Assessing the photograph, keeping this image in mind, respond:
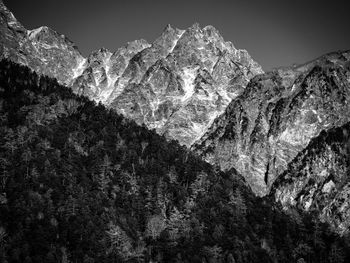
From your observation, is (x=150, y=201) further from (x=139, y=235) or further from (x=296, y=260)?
(x=296, y=260)

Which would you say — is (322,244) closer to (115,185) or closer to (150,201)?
(150,201)

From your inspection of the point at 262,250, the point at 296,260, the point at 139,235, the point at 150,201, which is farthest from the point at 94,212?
the point at 296,260

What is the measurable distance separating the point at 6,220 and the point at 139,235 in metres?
40.1

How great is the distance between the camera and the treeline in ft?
477

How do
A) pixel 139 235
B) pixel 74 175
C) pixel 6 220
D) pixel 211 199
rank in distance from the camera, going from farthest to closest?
pixel 211 199 → pixel 74 175 → pixel 139 235 → pixel 6 220

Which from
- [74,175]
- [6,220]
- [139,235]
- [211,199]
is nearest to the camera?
[6,220]

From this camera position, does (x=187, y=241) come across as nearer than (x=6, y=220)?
No

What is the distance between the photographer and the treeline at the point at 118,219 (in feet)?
477

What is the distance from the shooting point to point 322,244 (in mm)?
181125

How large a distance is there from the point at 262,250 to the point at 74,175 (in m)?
67.5

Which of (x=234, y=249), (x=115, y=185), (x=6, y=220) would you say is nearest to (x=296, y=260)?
(x=234, y=249)

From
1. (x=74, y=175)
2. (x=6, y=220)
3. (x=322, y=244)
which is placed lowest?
(x=6, y=220)

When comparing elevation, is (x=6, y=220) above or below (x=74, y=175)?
below

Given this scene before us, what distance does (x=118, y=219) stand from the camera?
16538 centimetres
